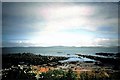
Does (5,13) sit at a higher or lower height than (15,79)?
higher

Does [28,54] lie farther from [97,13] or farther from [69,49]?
[97,13]

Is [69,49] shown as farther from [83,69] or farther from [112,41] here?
[112,41]

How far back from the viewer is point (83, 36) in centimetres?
393

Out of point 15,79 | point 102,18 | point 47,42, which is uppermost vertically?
point 102,18

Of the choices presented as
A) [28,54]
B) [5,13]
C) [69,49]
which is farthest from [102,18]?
[5,13]

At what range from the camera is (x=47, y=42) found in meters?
3.91

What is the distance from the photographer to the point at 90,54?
3844 mm

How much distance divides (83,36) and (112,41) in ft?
1.56

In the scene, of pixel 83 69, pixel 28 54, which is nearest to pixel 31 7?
pixel 28 54

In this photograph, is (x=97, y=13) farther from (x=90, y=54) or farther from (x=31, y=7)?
(x=31, y=7)

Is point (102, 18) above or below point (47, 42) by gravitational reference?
above

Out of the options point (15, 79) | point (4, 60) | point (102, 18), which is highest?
point (102, 18)

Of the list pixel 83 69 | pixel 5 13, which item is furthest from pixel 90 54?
pixel 5 13

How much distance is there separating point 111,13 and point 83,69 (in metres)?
1.02
